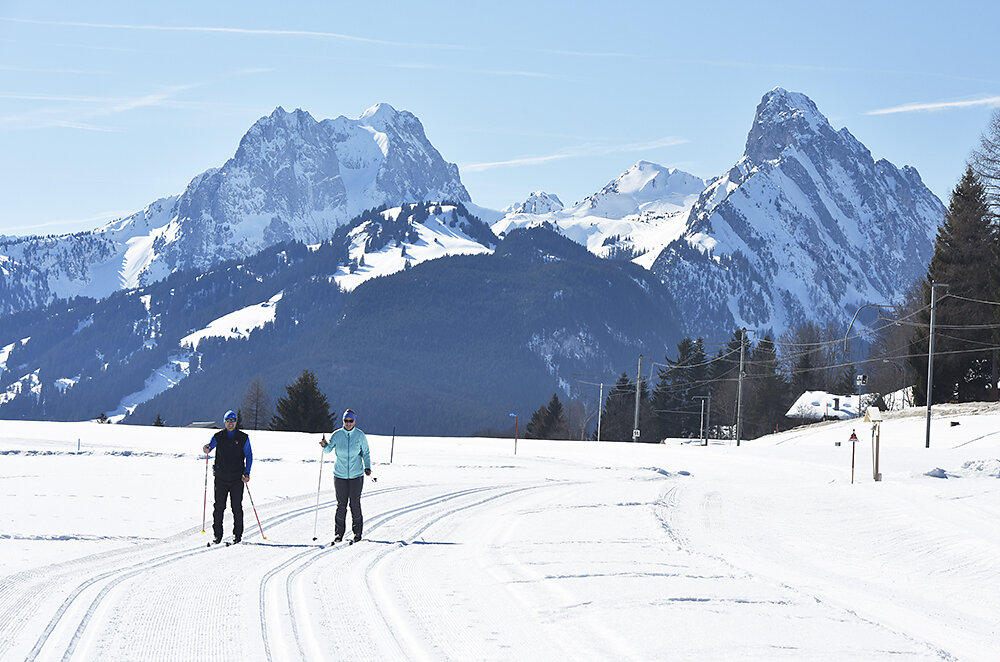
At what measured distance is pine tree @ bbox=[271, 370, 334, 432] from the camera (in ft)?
259

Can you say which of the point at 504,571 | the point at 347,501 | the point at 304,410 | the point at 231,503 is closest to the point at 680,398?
the point at 304,410

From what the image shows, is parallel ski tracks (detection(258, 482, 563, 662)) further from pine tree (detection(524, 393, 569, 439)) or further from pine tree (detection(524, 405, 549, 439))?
pine tree (detection(524, 405, 549, 439))

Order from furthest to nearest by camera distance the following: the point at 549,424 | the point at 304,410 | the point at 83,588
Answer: the point at 549,424 → the point at 304,410 → the point at 83,588

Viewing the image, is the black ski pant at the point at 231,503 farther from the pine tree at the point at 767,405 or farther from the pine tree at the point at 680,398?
the pine tree at the point at 767,405

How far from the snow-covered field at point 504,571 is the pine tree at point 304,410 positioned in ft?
163

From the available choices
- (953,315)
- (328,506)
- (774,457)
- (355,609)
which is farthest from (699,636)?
(953,315)

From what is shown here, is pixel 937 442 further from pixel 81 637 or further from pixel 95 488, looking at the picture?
pixel 81 637

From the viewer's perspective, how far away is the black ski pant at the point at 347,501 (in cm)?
1498

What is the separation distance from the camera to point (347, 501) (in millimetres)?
15453

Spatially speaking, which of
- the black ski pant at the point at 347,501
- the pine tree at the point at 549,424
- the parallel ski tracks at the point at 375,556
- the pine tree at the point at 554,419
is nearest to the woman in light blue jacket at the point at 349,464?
the black ski pant at the point at 347,501

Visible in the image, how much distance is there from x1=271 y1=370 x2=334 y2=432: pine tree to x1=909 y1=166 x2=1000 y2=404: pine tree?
4137cm

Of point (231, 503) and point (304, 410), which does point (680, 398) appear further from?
point (231, 503)

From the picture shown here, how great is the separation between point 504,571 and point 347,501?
3.95 m

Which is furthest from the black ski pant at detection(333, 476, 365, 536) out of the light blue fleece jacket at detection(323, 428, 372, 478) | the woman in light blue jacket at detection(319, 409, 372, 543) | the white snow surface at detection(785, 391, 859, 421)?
the white snow surface at detection(785, 391, 859, 421)
